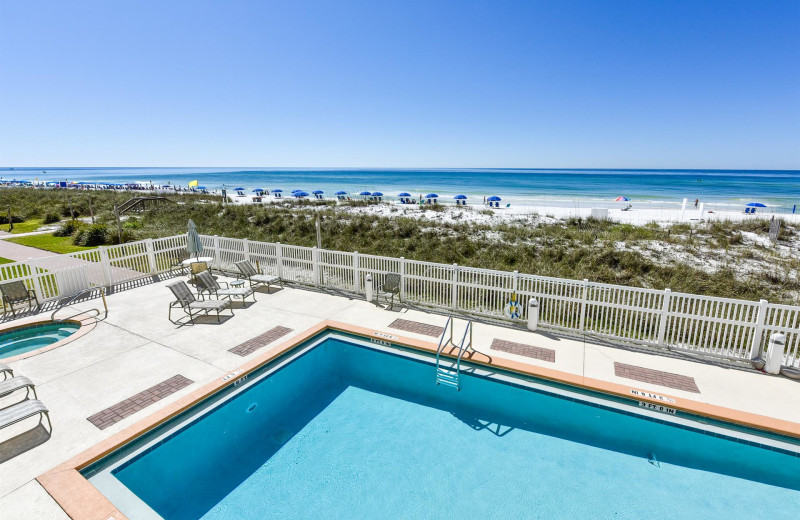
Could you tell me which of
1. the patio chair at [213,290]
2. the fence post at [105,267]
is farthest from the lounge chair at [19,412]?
the fence post at [105,267]

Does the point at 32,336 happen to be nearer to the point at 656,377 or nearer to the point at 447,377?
the point at 447,377

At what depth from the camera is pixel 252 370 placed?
607 centimetres

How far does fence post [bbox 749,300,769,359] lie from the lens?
240 inches

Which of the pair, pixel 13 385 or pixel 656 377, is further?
pixel 656 377

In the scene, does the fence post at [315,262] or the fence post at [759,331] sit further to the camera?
the fence post at [315,262]

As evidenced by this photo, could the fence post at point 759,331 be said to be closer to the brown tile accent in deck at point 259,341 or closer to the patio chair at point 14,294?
the brown tile accent in deck at point 259,341

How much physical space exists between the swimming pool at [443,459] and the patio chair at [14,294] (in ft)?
22.2

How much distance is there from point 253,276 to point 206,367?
14.5 ft

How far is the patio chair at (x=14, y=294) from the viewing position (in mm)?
8250

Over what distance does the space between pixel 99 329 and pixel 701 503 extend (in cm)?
1036

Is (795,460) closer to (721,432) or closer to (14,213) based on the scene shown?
(721,432)

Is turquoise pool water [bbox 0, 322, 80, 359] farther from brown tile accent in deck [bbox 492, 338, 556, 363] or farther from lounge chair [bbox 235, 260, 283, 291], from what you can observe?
brown tile accent in deck [bbox 492, 338, 556, 363]

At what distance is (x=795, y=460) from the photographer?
4.55m

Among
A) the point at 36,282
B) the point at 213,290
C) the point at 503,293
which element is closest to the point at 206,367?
the point at 213,290
